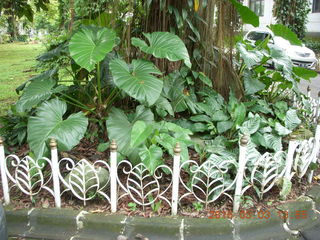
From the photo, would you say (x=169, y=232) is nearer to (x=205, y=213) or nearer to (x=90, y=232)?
(x=205, y=213)

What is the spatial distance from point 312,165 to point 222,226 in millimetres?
1050

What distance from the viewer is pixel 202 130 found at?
3.05 metres

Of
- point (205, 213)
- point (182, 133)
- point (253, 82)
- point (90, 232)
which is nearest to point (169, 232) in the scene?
point (205, 213)

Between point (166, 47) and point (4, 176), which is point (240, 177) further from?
point (4, 176)

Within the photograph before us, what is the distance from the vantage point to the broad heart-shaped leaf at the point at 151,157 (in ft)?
7.48

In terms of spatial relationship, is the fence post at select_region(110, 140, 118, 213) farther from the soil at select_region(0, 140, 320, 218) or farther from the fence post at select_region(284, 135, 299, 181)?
the fence post at select_region(284, 135, 299, 181)

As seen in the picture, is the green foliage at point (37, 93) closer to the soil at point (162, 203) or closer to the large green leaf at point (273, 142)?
the soil at point (162, 203)

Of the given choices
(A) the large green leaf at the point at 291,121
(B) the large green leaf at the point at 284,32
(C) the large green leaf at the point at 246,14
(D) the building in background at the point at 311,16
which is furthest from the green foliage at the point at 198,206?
(D) the building in background at the point at 311,16

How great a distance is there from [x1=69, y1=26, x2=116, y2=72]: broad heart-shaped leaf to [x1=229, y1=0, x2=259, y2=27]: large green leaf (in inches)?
56.6

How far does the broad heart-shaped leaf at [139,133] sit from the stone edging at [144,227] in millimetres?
531

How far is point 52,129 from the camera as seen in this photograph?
2.45 m

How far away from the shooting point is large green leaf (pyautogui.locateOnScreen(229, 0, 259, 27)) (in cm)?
330

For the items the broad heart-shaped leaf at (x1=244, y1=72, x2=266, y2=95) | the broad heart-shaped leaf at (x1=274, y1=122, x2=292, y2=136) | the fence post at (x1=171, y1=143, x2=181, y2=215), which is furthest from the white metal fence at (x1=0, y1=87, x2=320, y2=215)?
the broad heart-shaped leaf at (x1=244, y1=72, x2=266, y2=95)

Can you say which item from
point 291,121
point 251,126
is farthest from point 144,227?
point 291,121
